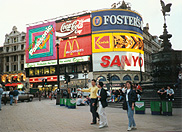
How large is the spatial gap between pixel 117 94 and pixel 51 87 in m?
38.5

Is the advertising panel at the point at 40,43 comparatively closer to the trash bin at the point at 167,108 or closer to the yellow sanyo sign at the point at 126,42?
the yellow sanyo sign at the point at 126,42

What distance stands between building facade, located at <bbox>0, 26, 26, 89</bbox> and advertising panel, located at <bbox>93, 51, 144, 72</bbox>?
976 inches

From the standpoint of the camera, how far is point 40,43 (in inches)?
2184

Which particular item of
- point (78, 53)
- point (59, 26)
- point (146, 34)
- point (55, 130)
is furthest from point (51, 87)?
point (55, 130)

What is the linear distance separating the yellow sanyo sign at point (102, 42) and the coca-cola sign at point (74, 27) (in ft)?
8.82

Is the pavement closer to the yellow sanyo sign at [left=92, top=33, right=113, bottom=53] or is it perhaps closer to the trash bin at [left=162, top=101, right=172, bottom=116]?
the trash bin at [left=162, top=101, right=172, bottom=116]

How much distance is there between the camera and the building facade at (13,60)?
198 feet

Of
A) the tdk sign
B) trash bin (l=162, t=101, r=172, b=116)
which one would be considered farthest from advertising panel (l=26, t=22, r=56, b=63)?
trash bin (l=162, t=101, r=172, b=116)

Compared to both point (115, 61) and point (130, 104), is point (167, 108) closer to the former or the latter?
point (130, 104)

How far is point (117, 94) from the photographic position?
62.6 feet

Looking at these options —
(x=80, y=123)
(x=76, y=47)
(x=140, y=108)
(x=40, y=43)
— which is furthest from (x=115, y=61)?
(x=80, y=123)

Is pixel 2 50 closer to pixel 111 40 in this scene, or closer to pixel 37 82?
pixel 37 82

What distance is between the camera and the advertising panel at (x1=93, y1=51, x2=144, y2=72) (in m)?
46.8

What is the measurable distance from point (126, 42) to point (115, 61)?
530 cm
